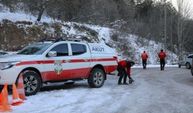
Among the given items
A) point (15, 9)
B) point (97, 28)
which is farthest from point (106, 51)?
point (97, 28)

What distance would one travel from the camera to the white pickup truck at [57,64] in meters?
14.7

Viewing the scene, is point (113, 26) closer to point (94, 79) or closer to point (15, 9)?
point (15, 9)

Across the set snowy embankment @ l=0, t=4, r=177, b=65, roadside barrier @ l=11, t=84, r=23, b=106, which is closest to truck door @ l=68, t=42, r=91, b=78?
roadside barrier @ l=11, t=84, r=23, b=106

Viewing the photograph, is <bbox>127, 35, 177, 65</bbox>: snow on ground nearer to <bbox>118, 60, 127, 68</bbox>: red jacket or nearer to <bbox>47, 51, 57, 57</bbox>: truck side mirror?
<bbox>118, 60, 127, 68</bbox>: red jacket

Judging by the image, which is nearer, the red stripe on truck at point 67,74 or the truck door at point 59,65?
the red stripe on truck at point 67,74

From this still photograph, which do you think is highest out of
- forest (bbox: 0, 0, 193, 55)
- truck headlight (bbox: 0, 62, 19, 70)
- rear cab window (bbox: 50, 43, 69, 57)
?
forest (bbox: 0, 0, 193, 55)

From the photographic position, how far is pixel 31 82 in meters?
15.1

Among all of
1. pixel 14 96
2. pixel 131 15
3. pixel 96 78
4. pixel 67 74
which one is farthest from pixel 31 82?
pixel 131 15

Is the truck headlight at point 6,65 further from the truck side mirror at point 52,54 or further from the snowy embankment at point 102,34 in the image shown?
the snowy embankment at point 102,34

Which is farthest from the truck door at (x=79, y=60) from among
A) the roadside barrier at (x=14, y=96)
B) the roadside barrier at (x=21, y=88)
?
the roadside barrier at (x=14, y=96)

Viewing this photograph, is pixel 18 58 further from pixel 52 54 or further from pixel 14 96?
pixel 14 96

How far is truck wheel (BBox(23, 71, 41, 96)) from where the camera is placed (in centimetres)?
1487

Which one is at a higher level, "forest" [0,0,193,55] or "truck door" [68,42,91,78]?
"forest" [0,0,193,55]

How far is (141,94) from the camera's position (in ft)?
51.6
